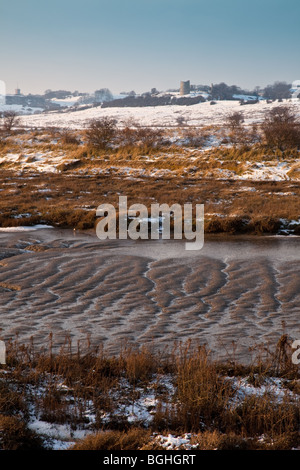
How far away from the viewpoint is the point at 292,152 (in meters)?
30.6

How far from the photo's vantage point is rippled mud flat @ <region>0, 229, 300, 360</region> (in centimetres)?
766

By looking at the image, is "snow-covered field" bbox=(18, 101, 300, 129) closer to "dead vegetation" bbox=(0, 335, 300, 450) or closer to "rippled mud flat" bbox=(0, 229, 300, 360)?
"rippled mud flat" bbox=(0, 229, 300, 360)

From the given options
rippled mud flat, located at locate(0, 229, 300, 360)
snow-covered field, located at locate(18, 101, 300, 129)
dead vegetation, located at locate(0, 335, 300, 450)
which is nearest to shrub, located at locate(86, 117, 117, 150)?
rippled mud flat, located at locate(0, 229, 300, 360)

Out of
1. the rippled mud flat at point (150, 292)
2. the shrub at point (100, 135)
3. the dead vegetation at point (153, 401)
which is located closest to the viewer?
the dead vegetation at point (153, 401)

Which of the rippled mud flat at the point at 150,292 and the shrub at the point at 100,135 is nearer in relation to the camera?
the rippled mud flat at the point at 150,292

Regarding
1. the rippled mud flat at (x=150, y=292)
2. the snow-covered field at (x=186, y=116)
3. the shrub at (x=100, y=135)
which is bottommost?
the rippled mud flat at (x=150, y=292)

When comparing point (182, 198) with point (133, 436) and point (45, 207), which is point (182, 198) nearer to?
point (45, 207)

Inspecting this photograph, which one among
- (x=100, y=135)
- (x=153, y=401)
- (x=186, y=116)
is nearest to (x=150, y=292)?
(x=153, y=401)

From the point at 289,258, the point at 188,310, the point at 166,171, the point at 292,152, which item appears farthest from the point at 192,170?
the point at 188,310

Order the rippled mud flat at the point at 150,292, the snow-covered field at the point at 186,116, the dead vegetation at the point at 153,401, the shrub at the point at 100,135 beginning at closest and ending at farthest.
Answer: the dead vegetation at the point at 153,401, the rippled mud flat at the point at 150,292, the shrub at the point at 100,135, the snow-covered field at the point at 186,116

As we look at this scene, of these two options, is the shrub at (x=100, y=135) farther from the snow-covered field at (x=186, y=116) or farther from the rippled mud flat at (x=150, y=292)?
the snow-covered field at (x=186, y=116)

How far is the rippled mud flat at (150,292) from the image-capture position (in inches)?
302

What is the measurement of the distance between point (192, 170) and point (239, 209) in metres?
11.6

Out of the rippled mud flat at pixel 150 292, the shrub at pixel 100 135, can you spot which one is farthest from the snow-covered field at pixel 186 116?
the rippled mud flat at pixel 150 292
